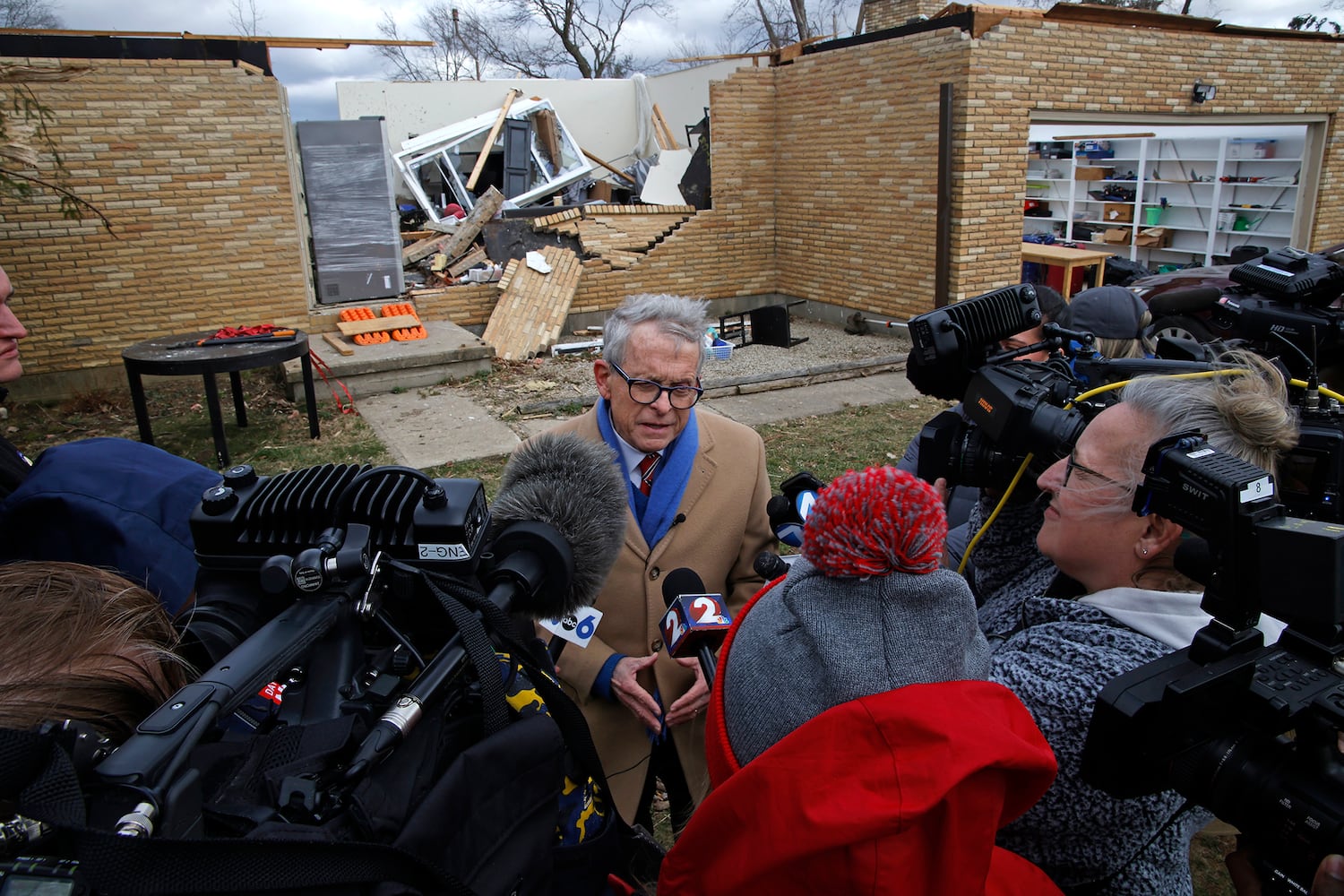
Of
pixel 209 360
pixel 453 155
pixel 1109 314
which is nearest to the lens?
pixel 1109 314

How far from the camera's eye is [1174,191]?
1566 cm

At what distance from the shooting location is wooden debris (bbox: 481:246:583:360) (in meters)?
10.6

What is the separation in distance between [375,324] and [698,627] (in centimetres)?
925

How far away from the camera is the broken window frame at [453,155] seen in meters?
15.8

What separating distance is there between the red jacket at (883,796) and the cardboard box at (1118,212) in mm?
18062

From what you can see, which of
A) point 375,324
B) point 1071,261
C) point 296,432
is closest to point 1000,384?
point 296,432

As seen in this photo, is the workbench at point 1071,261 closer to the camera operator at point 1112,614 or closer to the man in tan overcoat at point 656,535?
the man in tan overcoat at point 656,535

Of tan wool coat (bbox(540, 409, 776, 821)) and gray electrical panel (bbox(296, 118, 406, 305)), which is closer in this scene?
tan wool coat (bbox(540, 409, 776, 821))

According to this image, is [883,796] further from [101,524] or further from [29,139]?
[29,139]

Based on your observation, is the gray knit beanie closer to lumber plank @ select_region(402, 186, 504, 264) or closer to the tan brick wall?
lumber plank @ select_region(402, 186, 504, 264)

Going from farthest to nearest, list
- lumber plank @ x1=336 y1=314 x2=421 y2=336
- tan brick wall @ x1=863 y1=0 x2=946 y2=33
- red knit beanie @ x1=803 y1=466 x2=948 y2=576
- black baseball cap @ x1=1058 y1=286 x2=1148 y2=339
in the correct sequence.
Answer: tan brick wall @ x1=863 y1=0 x2=946 y2=33 → lumber plank @ x1=336 y1=314 x2=421 y2=336 → black baseball cap @ x1=1058 y1=286 x2=1148 y2=339 → red knit beanie @ x1=803 y1=466 x2=948 y2=576

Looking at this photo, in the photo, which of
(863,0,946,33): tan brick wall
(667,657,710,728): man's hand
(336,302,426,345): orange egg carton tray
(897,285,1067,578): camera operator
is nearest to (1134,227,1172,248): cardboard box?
(863,0,946,33): tan brick wall

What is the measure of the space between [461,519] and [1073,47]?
37.6 ft

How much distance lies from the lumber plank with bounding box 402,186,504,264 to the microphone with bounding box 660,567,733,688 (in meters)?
11.9
